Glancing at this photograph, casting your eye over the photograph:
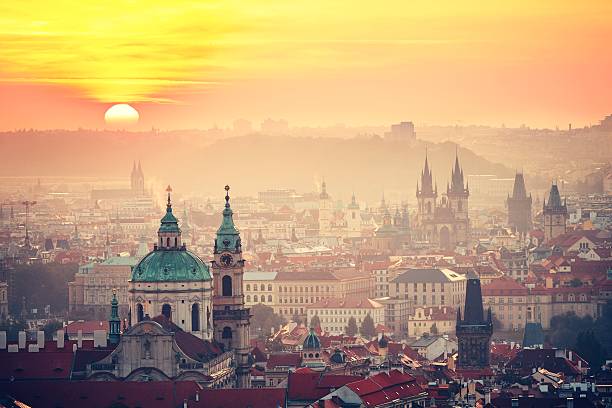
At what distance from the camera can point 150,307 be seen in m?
65.8

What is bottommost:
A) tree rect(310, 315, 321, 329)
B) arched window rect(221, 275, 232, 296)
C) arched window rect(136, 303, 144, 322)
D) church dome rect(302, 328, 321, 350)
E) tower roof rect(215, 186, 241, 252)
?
tree rect(310, 315, 321, 329)

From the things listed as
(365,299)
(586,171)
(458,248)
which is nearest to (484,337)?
(365,299)

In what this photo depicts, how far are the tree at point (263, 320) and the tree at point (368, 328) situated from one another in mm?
3270

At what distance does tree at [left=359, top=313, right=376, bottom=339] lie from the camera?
99806mm

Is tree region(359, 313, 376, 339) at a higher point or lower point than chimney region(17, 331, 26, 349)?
lower

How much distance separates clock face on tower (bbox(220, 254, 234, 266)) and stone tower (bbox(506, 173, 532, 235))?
9729 cm

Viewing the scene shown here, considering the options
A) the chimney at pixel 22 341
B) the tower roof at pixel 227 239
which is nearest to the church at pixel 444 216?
the tower roof at pixel 227 239

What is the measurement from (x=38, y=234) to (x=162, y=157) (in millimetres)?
46892

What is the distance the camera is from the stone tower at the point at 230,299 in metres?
67.1

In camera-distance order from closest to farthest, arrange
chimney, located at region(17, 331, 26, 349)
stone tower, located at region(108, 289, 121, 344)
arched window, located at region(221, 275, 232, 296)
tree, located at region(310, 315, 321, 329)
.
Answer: stone tower, located at region(108, 289, 121, 344), chimney, located at region(17, 331, 26, 349), arched window, located at region(221, 275, 232, 296), tree, located at region(310, 315, 321, 329)

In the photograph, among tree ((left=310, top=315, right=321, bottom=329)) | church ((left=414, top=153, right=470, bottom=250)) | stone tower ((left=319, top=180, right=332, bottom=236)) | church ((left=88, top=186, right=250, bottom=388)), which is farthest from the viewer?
stone tower ((left=319, top=180, right=332, bottom=236))

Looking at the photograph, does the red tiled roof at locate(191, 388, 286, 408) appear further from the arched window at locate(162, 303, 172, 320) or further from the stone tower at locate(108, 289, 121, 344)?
the arched window at locate(162, 303, 172, 320)

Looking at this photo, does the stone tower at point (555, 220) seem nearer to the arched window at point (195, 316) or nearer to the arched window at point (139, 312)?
the arched window at point (195, 316)

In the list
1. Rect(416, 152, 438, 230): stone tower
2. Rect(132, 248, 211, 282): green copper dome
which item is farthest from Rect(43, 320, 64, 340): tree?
Rect(416, 152, 438, 230): stone tower
